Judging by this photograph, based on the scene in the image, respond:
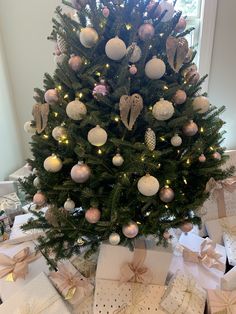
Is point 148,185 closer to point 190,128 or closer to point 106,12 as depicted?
point 190,128

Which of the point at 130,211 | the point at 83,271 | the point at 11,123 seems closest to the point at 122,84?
the point at 130,211

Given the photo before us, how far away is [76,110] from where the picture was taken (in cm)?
79

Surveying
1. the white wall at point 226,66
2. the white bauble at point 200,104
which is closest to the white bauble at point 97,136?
the white bauble at point 200,104

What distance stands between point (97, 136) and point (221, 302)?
799mm

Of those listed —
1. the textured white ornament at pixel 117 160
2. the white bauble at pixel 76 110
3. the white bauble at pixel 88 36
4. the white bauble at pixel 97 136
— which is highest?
the white bauble at pixel 88 36

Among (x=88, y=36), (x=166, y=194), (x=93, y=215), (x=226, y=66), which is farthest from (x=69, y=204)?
(x=226, y=66)

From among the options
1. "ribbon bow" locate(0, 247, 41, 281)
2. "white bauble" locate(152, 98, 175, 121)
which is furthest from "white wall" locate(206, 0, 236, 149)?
"ribbon bow" locate(0, 247, 41, 281)

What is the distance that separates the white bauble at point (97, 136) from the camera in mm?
763

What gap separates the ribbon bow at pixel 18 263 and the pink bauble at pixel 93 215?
0.50 metres

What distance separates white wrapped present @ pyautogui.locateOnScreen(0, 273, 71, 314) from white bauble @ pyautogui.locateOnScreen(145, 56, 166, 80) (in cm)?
88

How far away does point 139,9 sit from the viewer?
31.3 inches

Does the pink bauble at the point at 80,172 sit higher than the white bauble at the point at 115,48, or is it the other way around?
the white bauble at the point at 115,48

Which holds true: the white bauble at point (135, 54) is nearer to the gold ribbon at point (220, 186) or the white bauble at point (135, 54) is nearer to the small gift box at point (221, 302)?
the gold ribbon at point (220, 186)

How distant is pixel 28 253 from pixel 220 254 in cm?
92
